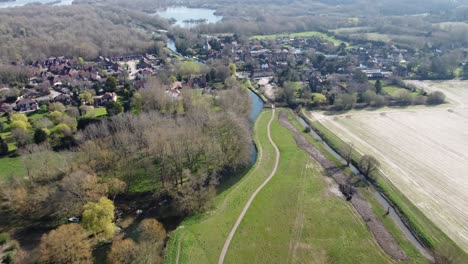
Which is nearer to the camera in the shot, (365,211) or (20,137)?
(365,211)

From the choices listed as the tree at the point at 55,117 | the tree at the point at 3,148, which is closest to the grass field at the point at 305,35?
the tree at the point at 55,117

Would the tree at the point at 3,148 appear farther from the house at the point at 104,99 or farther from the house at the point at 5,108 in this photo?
the house at the point at 104,99

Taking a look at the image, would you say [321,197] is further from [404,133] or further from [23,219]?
[23,219]

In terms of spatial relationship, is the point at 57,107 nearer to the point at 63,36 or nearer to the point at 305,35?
the point at 63,36

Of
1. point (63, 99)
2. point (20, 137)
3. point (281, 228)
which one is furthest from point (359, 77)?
point (20, 137)

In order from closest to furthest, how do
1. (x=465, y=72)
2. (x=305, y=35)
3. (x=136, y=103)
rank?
(x=136, y=103), (x=465, y=72), (x=305, y=35)

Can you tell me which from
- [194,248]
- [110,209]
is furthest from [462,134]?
[110,209]

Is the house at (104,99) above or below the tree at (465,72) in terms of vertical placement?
below
